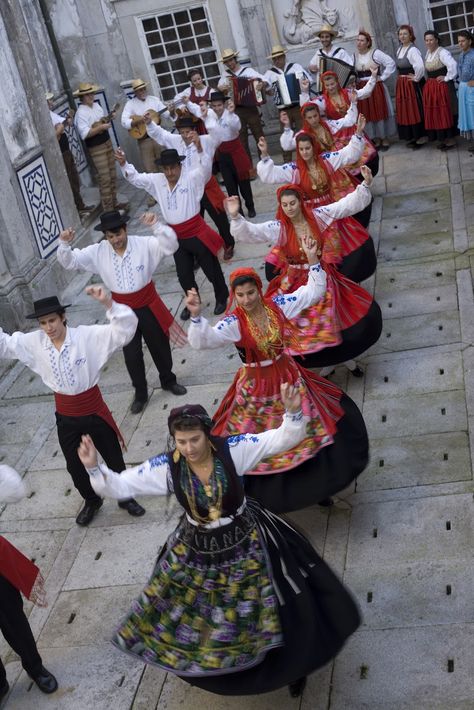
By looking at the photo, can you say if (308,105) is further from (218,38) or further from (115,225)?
(218,38)

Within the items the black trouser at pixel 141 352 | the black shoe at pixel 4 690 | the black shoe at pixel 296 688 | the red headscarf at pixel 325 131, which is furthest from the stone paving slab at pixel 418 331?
the black shoe at pixel 4 690

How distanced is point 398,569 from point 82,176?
34.7ft

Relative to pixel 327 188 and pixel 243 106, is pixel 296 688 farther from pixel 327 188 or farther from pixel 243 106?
pixel 243 106

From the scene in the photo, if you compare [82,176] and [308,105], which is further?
[82,176]

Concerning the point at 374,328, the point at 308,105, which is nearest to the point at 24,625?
the point at 374,328

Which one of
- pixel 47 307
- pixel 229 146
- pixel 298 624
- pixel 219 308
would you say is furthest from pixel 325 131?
pixel 298 624

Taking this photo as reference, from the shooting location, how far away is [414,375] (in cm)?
786

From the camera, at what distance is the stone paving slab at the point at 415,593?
539 centimetres

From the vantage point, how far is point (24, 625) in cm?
542

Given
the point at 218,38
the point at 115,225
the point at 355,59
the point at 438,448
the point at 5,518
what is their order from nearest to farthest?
the point at 438,448 < the point at 5,518 < the point at 115,225 < the point at 355,59 < the point at 218,38

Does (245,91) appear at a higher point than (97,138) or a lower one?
higher

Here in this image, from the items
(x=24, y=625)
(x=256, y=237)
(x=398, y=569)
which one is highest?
(x=256, y=237)

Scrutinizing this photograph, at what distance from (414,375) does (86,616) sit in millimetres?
3101

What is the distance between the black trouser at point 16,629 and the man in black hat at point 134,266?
3.09 m
